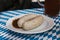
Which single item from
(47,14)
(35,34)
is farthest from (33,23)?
(47,14)

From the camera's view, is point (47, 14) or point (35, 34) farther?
point (47, 14)

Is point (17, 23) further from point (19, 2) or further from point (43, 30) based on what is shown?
point (19, 2)

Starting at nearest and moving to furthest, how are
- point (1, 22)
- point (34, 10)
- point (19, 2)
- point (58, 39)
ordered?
point (58, 39)
point (1, 22)
point (34, 10)
point (19, 2)

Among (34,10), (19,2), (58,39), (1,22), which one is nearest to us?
(58,39)

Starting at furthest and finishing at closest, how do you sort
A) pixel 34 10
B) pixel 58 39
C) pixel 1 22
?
pixel 34 10, pixel 1 22, pixel 58 39

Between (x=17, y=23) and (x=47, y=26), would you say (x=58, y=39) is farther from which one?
(x=17, y=23)

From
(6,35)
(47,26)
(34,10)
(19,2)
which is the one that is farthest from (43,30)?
(19,2)

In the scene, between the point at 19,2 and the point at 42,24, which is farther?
the point at 19,2

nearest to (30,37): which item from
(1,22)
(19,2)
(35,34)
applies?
(35,34)
